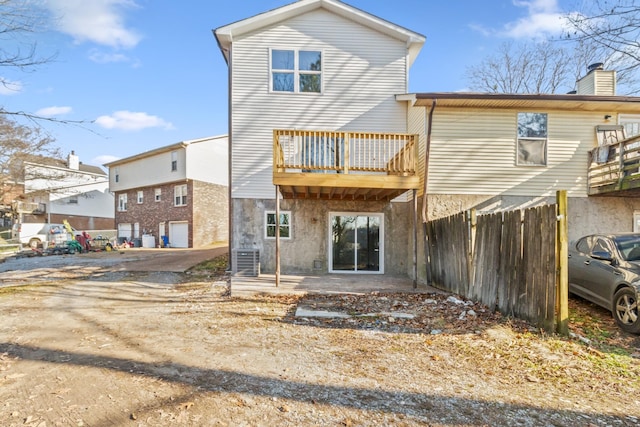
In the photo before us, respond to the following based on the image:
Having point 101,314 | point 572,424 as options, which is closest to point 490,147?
point 572,424

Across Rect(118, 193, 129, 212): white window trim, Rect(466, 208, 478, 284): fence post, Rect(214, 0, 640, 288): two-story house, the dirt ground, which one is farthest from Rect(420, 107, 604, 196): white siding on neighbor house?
Rect(118, 193, 129, 212): white window trim

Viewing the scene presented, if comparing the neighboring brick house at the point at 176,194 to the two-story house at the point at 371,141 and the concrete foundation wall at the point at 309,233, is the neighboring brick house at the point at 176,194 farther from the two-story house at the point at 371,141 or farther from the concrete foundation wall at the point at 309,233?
the concrete foundation wall at the point at 309,233

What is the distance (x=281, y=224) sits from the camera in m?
11.0

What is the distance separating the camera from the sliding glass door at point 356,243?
1108 centimetres

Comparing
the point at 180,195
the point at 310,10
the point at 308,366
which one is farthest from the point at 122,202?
the point at 308,366

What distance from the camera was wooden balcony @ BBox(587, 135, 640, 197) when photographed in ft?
28.8

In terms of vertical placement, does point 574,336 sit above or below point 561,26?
below

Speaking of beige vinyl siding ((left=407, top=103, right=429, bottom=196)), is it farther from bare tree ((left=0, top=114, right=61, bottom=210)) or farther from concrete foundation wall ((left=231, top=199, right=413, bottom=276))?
bare tree ((left=0, top=114, right=61, bottom=210))

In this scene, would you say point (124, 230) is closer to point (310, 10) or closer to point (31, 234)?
point (31, 234)

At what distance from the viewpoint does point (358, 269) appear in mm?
11086

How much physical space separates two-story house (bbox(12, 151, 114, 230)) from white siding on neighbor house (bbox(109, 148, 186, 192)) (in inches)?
210

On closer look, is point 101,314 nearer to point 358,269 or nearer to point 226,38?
point 358,269

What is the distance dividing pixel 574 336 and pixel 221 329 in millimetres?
5313

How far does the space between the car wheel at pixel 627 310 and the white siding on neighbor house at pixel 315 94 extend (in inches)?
290
